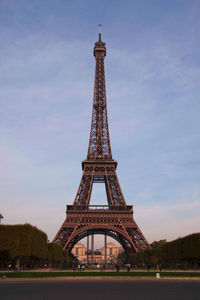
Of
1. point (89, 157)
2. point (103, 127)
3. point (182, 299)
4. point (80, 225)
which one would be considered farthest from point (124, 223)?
point (182, 299)

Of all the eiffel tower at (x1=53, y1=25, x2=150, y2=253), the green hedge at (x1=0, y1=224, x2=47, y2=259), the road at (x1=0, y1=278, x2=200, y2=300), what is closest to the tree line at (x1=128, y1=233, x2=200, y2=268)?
the eiffel tower at (x1=53, y1=25, x2=150, y2=253)

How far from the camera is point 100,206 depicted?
79875 millimetres

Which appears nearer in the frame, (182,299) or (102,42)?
(182,299)

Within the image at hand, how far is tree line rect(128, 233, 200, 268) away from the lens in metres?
55.2

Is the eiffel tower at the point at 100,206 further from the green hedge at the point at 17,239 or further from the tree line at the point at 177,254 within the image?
the green hedge at the point at 17,239

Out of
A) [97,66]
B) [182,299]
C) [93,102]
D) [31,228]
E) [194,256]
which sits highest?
[97,66]

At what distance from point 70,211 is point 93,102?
1124 inches

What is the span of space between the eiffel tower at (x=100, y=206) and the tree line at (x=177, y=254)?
2.71m

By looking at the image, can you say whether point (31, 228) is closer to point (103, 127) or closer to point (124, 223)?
point (124, 223)

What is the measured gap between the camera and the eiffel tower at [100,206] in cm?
7581

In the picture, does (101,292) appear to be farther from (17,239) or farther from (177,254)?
(177,254)

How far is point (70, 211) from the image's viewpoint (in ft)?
253

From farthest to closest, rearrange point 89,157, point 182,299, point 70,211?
1. point 89,157
2. point 70,211
3. point 182,299

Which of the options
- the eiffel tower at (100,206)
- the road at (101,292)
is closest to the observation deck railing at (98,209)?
the eiffel tower at (100,206)
